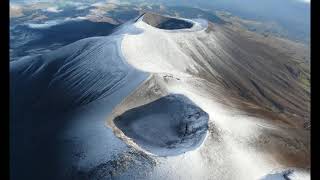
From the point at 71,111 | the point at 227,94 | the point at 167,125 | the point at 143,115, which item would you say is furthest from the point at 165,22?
the point at 167,125

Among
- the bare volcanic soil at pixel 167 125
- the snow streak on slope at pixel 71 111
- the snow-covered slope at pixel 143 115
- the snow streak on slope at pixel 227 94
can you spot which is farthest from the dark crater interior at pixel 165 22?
the bare volcanic soil at pixel 167 125

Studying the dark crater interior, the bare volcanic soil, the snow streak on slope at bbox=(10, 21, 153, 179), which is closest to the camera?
the snow streak on slope at bbox=(10, 21, 153, 179)

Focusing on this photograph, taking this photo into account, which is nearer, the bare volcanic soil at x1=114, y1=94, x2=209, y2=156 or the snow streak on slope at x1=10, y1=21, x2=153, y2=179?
the snow streak on slope at x1=10, y1=21, x2=153, y2=179

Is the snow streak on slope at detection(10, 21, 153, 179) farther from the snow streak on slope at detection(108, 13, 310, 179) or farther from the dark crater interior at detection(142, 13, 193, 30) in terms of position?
the dark crater interior at detection(142, 13, 193, 30)

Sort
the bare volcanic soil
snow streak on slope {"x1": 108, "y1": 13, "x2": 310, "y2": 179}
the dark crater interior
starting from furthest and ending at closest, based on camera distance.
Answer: the dark crater interior → the bare volcanic soil → snow streak on slope {"x1": 108, "y1": 13, "x2": 310, "y2": 179}

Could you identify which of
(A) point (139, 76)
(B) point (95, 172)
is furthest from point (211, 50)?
(B) point (95, 172)

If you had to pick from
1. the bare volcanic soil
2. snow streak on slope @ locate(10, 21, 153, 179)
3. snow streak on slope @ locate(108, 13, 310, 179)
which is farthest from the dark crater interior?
the bare volcanic soil

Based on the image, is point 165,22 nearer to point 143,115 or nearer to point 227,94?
point 227,94

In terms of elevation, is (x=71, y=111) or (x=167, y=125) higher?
(x=167, y=125)
